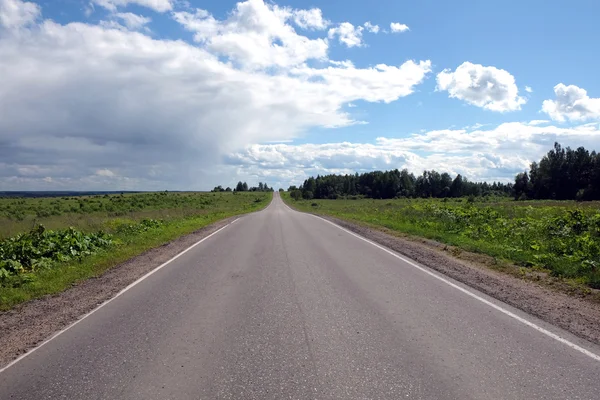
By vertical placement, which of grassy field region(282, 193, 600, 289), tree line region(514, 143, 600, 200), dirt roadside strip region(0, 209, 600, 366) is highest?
tree line region(514, 143, 600, 200)

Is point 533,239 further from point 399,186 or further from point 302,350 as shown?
point 399,186

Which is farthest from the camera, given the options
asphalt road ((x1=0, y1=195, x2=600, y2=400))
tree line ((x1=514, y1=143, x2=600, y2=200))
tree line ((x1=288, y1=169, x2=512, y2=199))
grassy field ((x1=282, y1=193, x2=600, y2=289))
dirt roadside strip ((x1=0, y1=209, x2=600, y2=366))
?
tree line ((x1=288, y1=169, x2=512, y2=199))

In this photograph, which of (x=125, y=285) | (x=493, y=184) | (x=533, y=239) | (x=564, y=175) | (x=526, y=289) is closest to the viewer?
(x=526, y=289)

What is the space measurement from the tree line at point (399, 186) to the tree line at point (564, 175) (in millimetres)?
35167

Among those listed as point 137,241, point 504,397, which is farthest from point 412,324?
point 137,241

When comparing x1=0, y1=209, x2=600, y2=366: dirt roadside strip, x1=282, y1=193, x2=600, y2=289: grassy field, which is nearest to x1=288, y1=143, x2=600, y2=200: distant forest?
x1=282, y1=193, x2=600, y2=289: grassy field

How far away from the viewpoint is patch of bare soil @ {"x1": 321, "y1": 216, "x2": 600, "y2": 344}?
689 centimetres

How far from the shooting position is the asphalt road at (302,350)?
172 inches

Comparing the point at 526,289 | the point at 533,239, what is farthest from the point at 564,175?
the point at 526,289

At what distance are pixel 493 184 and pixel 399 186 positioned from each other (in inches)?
1981

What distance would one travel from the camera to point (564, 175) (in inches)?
3489

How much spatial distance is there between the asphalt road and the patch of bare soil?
54 cm

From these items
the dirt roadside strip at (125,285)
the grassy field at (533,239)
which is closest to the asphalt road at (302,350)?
the dirt roadside strip at (125,285)

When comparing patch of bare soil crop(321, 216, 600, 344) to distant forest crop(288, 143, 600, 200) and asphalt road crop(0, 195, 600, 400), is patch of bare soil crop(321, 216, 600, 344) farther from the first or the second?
distant forest crop(288, 143, 600, 200)
